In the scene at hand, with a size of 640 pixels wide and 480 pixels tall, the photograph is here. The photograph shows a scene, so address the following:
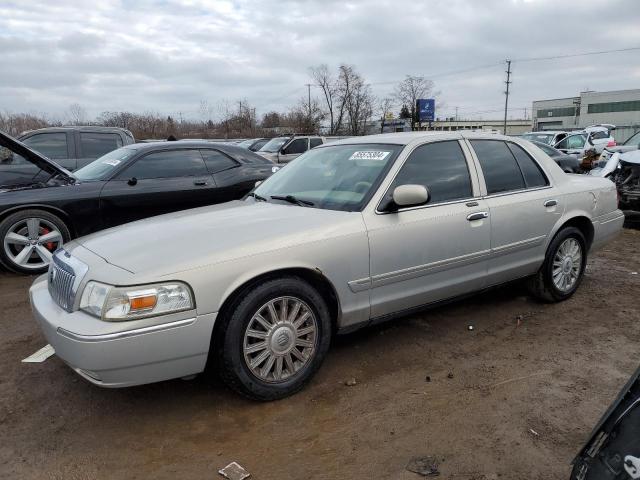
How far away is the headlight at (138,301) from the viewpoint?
8.66ft

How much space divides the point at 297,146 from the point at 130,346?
50.3 feet

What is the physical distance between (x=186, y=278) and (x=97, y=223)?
4131 mm

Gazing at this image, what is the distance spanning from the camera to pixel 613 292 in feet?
17.0

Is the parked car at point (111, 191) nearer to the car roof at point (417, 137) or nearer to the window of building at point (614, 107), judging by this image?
the car roof at point (417, 137)

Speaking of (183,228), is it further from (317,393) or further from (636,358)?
(636,358)

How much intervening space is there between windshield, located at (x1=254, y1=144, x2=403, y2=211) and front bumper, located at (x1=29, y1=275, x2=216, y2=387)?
4.34 feet

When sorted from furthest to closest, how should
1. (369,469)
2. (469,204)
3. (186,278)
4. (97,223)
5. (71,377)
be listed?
(97,223) < (469,204) < (71,377) < (186,278) < (369,469)

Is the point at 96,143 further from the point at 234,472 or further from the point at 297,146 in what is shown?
the point at 297,146

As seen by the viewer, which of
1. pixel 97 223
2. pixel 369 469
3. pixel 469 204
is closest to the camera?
pixel 369 469

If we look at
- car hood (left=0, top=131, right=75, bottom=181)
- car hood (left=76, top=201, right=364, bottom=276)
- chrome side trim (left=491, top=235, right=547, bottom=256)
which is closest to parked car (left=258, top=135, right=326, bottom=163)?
car hood (left=0, top=131, right=75, bottom=181)

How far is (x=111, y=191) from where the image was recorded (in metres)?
6.33

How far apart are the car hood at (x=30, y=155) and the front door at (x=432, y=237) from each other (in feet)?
15.0

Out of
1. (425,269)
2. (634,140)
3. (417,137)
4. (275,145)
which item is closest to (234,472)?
(425,269)

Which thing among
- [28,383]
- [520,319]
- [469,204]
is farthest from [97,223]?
[520,319]
